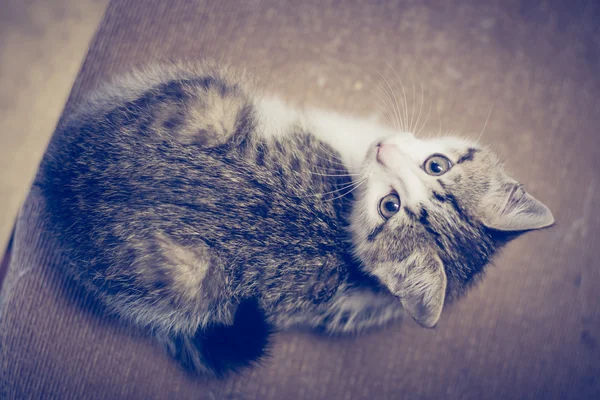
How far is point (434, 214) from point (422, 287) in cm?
17

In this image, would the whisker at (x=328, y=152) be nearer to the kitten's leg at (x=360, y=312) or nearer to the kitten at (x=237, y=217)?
the kitten at (x=237, y=217)

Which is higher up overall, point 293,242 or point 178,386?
point 293,242

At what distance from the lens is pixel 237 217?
2.97 feet

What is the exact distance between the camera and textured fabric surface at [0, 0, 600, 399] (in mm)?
977

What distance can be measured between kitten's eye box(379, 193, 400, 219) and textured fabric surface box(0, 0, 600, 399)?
10.8 inches

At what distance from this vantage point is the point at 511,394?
1.00 meters

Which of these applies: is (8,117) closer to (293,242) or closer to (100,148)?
(100,148)

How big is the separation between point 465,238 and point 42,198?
1003 mm

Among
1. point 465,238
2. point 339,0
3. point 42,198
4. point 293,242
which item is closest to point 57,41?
point 42,198

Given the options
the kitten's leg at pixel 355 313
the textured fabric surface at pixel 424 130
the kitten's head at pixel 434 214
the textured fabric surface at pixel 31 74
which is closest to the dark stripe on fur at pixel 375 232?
the kitten's head at pixel 434 214

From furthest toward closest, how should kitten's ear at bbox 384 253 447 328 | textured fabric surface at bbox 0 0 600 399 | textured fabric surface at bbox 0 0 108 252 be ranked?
1. textured fabric surface at bbox 0 0 108 252
2. textured fabric surface at bbox 0 0 600 399
3. kitten's ear at bbox 384 253 447 328

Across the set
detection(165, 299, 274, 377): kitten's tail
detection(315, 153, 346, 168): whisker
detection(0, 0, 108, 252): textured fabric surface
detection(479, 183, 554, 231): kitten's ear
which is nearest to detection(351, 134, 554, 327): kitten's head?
detection(479, 183, 554, 231): kitten's ear

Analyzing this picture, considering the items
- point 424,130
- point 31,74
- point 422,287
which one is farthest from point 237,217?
point 31,74

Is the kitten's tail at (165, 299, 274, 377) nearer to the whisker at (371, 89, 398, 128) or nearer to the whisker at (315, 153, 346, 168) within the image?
the whisker at (315, 153, 346, 168)
